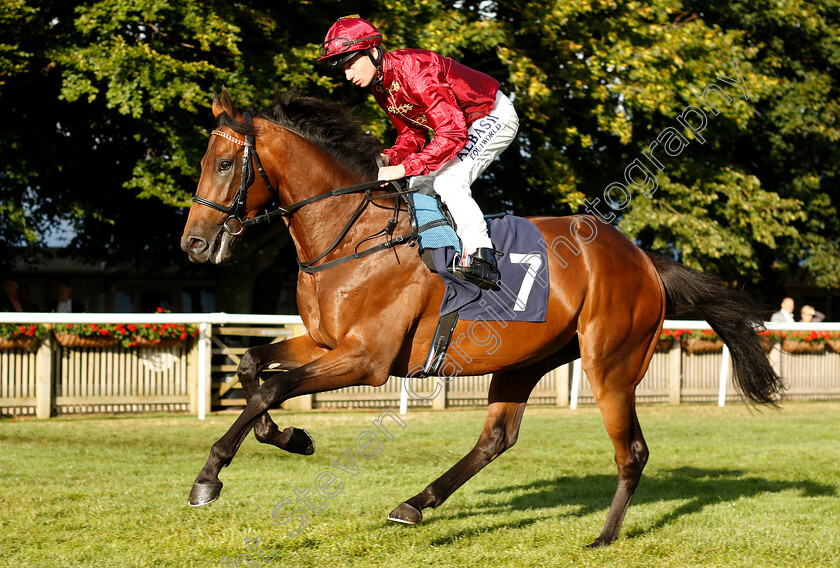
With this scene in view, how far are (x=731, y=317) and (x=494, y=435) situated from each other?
72.1 inches

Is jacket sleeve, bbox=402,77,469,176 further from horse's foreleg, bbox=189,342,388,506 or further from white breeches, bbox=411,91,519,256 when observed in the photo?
horse's foreleg, bbox=189,342,388,506

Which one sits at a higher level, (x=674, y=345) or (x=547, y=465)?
(x=674, y=345)

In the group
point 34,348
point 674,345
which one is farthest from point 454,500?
point 674,345

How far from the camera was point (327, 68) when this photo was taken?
1127 cm

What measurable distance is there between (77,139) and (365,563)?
1092cm

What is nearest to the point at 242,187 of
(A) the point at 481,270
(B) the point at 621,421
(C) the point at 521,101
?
(A) the point at 481,270

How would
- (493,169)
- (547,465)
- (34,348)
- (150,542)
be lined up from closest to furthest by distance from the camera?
(150,542) → (547,465) → (34,348) → (493,169)

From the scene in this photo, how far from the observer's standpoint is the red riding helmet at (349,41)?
13.5ft

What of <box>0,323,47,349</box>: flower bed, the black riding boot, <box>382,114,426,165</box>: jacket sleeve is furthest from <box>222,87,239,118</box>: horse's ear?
<box>0,323,47,349</box>: flower bed

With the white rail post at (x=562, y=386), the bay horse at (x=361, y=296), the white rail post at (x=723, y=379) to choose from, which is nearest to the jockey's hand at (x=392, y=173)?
the bay horse at (x=361, y=296)

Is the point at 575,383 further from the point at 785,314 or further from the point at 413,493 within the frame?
the point at 413,493

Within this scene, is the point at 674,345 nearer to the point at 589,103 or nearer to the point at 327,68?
the point at 589,103

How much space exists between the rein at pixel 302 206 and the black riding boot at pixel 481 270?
0.99ft

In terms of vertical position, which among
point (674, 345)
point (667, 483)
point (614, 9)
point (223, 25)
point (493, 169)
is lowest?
point (667, 483)
